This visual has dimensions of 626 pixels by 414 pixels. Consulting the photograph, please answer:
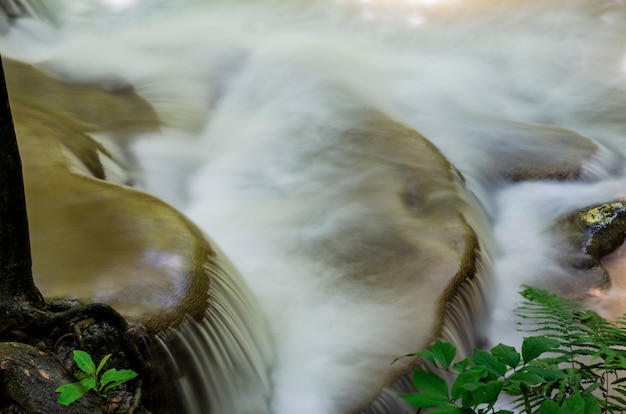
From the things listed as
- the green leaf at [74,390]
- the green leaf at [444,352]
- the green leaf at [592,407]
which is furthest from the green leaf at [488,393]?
the green leaf at [74,390]

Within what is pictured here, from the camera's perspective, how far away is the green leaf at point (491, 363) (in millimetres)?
1806

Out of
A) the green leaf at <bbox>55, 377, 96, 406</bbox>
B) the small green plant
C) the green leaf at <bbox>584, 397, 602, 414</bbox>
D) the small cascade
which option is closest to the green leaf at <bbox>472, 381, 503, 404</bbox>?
the green leaf at <bbox>584, 397, 602, 414</bbox>

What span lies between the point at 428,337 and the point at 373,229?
2.87ft

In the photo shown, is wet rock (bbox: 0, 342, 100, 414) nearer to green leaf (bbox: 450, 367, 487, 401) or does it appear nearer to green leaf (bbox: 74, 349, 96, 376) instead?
green leaf (bbox: 74, 349, 96, 376)

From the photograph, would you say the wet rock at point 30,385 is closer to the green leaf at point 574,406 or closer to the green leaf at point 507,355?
the green leaf at point 507,355

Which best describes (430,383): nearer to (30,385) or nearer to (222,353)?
(30,385)

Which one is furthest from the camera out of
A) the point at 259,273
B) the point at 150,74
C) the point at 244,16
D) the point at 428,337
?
the point at 244,16

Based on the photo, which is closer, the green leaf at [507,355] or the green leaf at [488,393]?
the green leaf at [488,393]

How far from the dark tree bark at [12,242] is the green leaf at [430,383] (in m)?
1.29

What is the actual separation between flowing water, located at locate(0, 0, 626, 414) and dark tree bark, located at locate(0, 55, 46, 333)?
28.3 inches

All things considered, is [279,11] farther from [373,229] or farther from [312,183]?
[373,229]

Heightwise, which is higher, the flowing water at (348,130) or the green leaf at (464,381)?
the green leaf at (464,381)

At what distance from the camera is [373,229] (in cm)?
400

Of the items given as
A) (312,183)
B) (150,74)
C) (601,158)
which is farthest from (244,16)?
(601,158)
